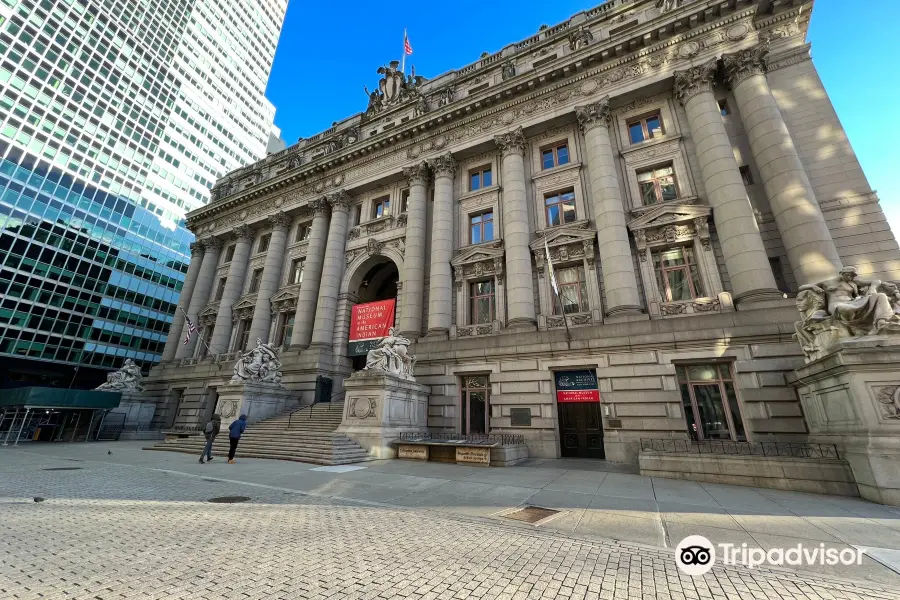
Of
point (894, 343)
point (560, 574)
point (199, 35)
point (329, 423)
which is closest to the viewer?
point (560, 574)

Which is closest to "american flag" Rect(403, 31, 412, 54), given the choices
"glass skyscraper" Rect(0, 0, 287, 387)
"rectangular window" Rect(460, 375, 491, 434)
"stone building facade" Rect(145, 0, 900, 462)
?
"stone building facade" Rect(145, 0, 900, 462)

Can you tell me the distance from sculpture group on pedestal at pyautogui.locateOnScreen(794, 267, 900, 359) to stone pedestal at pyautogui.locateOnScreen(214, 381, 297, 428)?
24.9m

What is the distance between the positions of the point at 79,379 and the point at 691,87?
69.9 metres

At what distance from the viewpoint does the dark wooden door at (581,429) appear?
1761 centimetres

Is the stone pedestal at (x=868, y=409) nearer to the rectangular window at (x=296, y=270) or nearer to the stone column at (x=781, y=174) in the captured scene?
the stone column at (x=781, y=174)

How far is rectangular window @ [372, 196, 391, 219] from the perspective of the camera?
28.6 meters

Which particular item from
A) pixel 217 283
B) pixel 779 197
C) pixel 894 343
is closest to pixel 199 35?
pixel 217 283

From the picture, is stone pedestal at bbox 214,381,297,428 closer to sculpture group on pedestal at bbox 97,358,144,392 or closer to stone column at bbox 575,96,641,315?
sculpture group on pedestal at bbox 97,358,144,392

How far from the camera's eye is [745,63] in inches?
734

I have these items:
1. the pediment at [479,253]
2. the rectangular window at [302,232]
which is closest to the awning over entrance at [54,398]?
the rectangular window at [302,232]

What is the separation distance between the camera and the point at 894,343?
8.98 metres

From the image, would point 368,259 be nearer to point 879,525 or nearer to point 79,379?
point 879,525

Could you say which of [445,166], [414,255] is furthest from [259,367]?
[445,166]

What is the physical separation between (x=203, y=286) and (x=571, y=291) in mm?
33815
